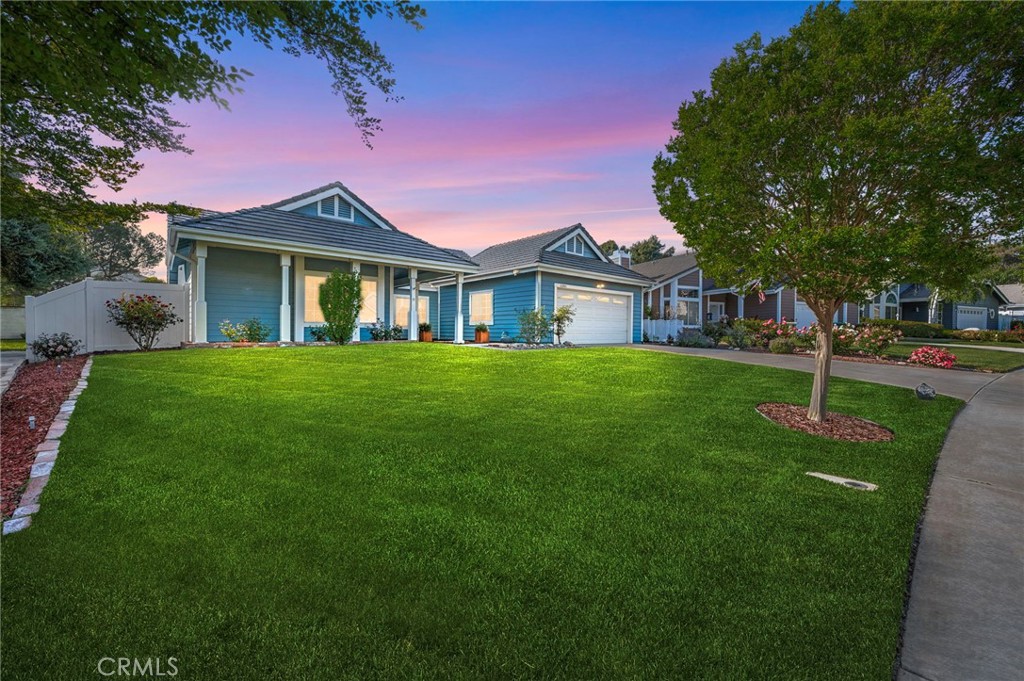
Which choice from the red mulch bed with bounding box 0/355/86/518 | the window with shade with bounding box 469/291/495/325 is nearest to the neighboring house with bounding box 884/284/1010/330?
the window with shade with bounding box 469/291/495/325

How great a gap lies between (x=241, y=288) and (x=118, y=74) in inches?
442

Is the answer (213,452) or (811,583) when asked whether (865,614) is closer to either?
(811,583)

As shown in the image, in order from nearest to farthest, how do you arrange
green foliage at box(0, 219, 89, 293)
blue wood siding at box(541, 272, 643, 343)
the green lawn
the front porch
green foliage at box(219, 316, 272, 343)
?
the green lawn < the front porch < green foliage at box(219, 316, 272, 343) < blue wood siding at box(541, 272, 643, 343) < green foliage at box(0, 219, 89, 293)

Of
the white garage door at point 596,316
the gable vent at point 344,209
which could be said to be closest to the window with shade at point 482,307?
the white garage door at point 596,316

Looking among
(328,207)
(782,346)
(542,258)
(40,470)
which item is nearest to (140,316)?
(328,207)

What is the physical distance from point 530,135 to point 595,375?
7.09 meters

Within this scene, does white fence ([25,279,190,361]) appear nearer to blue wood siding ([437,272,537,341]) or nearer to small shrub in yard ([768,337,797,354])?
blue wood siding ([437,272,537,341])

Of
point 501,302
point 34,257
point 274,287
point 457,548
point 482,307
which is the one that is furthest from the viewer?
point 34,257

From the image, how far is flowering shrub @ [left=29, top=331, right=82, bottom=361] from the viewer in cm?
994

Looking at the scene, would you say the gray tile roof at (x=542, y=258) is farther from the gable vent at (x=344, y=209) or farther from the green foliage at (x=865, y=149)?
the green foliage at (x=865, y=149)

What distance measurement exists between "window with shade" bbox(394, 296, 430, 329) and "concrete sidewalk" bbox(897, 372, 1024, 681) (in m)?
16.3

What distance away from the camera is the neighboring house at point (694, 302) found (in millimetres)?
23719

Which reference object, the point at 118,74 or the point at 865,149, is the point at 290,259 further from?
the point at 865,149

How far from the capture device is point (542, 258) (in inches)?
680
